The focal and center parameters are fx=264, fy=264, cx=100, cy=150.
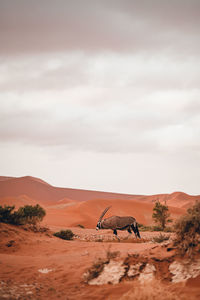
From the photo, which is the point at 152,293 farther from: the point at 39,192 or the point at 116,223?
the point at 39,192

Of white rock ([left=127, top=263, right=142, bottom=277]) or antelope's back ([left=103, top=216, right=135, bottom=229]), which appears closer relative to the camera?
white rock ([left=127, top=263, right=142, bottom=277])

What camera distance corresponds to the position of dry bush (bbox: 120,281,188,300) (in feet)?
16.2

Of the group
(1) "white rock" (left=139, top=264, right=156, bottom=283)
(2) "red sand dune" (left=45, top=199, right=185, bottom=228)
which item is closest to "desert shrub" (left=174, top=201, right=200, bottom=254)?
(1) "white rock" (left=139, top=264, right=156, bottom=283)

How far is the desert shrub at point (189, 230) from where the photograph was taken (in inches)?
243

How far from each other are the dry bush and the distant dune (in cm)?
294

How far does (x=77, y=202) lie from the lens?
194ft

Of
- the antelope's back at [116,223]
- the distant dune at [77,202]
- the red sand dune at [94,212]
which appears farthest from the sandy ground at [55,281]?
the red sand dune at [94,212]

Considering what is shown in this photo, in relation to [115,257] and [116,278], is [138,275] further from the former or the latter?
[115,257]

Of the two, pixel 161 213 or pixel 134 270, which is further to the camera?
pixel 161 213

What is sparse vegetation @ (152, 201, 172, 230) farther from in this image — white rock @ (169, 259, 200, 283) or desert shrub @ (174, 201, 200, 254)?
white rock @ (169, 259, 200, 283)

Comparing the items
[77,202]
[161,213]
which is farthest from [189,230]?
[77,202]

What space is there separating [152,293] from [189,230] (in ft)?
6.05

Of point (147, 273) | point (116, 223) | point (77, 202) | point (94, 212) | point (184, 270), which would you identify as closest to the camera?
point (184, 270)

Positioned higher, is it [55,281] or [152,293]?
[152,293]
